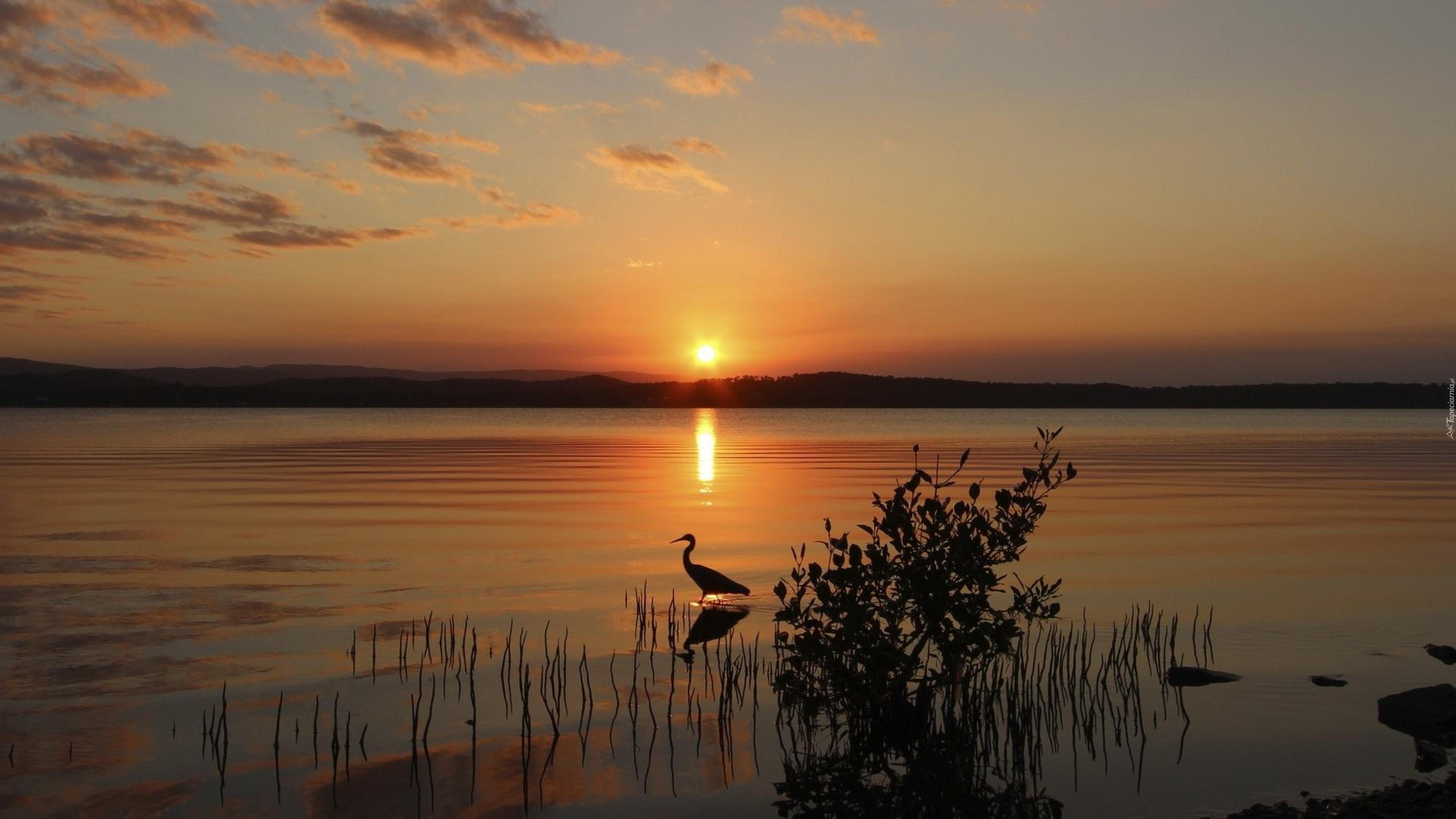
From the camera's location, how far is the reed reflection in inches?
1683

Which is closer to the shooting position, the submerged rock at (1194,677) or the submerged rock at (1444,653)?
the submerged rock at (1194,677)

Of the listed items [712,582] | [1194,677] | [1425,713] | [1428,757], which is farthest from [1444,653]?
[712,582]

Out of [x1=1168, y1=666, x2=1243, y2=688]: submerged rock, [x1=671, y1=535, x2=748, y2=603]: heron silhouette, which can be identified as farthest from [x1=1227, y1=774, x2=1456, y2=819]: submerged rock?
[x1=671, y1=535, x2=748, y2=603]: heron silhouette

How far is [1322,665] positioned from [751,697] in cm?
791

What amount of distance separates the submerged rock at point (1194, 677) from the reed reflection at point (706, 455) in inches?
911

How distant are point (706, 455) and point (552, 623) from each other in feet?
163

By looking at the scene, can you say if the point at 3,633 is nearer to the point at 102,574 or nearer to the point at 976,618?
the point at 102,574

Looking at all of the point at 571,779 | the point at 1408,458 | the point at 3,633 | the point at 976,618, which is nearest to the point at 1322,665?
the point at 976,618

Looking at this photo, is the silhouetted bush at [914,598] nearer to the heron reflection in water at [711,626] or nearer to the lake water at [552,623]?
the lake water at [552,623]

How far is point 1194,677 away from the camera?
539 inches

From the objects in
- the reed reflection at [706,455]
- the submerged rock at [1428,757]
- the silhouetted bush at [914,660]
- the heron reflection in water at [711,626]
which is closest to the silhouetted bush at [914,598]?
the silhouetted bush at [914,660]

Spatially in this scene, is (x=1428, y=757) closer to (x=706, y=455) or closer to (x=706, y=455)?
(x=706, y=455)

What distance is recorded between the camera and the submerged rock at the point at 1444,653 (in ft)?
49.1

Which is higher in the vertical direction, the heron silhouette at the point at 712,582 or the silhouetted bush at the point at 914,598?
the silhouetted bush at the point at 914,598
